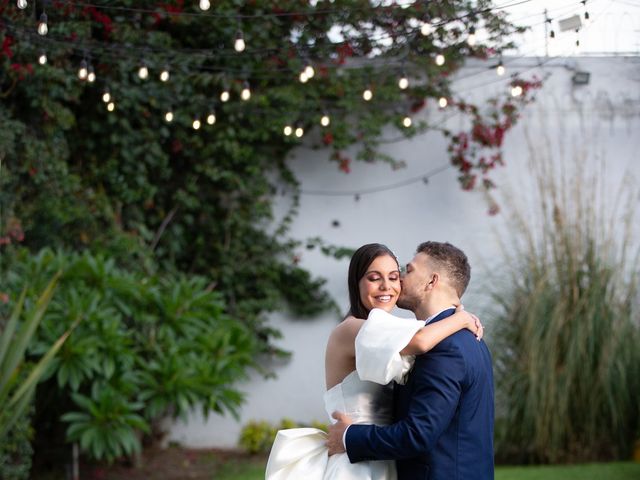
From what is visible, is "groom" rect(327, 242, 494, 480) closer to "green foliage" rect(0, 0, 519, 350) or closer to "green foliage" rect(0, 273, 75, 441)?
"green foliage" rect(0, 273, 75, 441)

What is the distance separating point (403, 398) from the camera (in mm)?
2863

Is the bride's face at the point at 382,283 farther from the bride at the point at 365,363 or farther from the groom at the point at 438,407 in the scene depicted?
the groom at the point at 438,407

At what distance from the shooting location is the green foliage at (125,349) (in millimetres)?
6336

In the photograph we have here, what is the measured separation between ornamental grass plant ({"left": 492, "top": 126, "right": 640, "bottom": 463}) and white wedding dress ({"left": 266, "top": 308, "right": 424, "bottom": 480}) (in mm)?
3971

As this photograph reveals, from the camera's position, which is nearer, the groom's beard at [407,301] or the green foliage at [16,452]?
the groom's beard at [407,301]

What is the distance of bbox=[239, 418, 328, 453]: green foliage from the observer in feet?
26.1

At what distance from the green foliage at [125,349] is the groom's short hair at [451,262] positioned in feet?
12.3

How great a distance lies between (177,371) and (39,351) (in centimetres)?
92

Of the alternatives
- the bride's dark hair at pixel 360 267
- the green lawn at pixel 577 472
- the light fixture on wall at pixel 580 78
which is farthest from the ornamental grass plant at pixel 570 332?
the bride's dark hair at pixel 360 267

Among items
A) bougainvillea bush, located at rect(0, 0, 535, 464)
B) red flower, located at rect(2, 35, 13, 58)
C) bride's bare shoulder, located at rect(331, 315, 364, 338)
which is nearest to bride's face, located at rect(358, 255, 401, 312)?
bride's bare shoulder, located at rect(331, 315, 364, 338)

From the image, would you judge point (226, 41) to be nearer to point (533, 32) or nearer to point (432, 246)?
point (533, 32)

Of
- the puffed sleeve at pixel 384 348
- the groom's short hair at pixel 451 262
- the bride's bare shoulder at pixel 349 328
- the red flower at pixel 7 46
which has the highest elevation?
the red flower at pixel 7 46

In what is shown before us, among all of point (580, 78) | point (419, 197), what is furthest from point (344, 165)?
point (580, 78)

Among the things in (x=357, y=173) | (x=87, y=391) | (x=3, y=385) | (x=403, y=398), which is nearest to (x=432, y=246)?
(x=403, y=398)
